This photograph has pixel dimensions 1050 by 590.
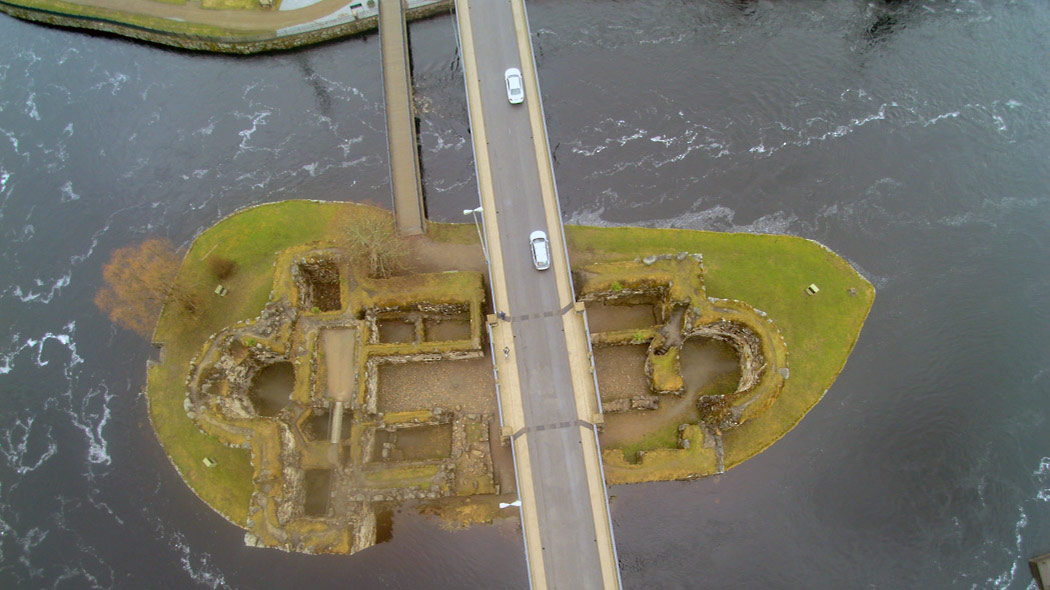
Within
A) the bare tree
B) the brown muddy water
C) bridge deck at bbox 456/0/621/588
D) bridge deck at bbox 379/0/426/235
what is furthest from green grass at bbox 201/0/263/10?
the brown muddy water

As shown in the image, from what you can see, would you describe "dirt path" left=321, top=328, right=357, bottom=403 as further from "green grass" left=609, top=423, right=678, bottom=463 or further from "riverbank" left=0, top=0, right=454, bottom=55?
"riverbank" left=0, top=0, right=454, bottom=55

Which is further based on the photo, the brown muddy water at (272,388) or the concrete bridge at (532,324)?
the brown muddy water at (272,388)

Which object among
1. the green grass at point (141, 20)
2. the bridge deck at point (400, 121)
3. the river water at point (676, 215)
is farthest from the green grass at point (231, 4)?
the bridge deck at point (400, 121)

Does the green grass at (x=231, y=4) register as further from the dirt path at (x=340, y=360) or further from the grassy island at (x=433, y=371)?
the dirt path at (x=340, y=360)

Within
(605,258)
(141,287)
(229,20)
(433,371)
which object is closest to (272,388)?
(433,371)

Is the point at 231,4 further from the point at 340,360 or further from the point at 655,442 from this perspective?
the point at 655,442

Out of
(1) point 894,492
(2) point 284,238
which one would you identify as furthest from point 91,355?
(1) point 894,492
